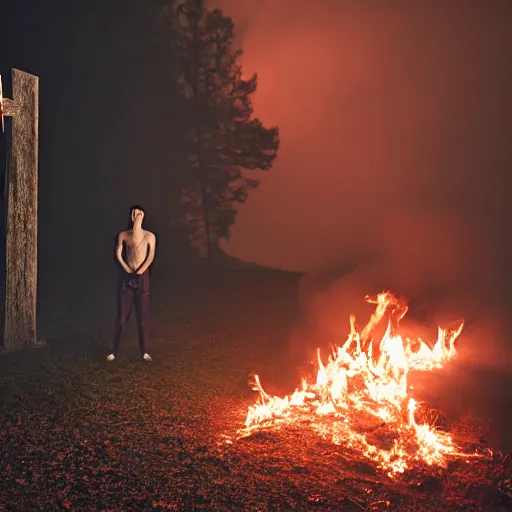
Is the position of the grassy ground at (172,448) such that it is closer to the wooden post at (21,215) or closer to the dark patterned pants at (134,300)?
the dark patterned pants at (134,300)

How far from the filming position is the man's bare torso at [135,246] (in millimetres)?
8031

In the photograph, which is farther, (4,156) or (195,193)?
(195,193)

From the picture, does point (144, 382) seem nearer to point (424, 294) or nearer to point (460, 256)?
point (424, 294)

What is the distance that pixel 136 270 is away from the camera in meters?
8.09

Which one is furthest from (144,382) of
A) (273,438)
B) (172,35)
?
(172,35)

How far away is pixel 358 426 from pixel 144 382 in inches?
115

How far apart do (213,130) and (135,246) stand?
17818 millimetres

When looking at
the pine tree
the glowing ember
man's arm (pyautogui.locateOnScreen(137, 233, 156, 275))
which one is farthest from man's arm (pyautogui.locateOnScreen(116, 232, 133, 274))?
the pine tree

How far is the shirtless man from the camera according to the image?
803 cm

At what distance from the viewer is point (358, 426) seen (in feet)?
18.4

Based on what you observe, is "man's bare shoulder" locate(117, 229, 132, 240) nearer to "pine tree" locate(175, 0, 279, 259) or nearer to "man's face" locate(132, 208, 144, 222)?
"man's face" locate(132, 208, 144, 222)

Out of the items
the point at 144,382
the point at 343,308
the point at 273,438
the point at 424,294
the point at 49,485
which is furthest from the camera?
the point at 424,294

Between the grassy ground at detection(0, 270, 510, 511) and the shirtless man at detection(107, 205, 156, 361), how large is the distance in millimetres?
586

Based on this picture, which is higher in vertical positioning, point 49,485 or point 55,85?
point 55,85
